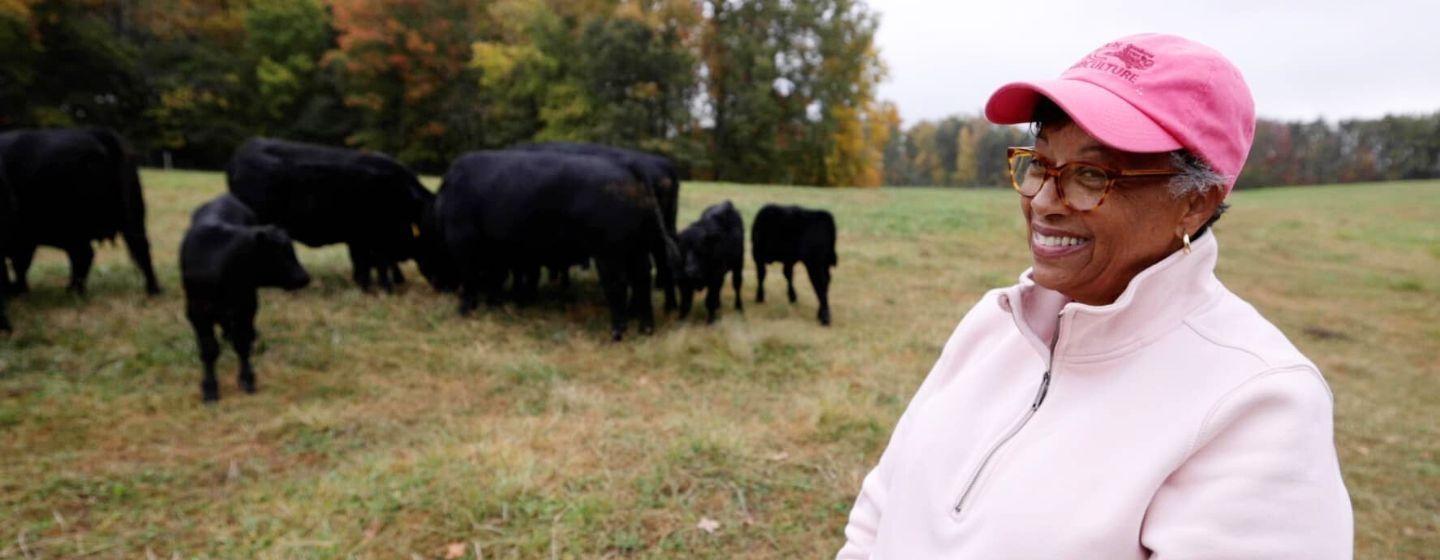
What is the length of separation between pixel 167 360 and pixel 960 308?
8.61m

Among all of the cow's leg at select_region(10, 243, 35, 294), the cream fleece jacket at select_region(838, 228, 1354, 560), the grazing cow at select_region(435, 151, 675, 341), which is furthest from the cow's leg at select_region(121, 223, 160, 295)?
the cream fleece jacket at select_region(838, 228, 1354, 560)

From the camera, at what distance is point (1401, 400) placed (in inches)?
240

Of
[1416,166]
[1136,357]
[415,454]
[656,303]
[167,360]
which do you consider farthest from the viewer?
[1416,166]

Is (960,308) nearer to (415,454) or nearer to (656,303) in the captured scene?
(656,303)

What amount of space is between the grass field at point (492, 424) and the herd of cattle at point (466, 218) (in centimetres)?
52

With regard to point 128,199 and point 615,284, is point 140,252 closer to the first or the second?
point 128,199

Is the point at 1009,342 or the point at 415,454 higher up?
the point at 1009,342

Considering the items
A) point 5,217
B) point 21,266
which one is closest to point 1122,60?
point 5,217

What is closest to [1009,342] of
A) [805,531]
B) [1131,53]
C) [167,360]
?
[1131,53]

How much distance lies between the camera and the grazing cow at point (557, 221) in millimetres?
7098

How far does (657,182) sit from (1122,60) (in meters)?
7.89

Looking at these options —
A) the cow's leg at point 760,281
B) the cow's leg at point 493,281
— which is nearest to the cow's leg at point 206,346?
the cow's leg at point 493,281

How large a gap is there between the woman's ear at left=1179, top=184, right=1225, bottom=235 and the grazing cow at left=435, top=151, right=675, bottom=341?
20.1ft

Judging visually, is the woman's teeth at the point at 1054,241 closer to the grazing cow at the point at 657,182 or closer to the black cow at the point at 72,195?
the grazing cow at the point at 657,182
